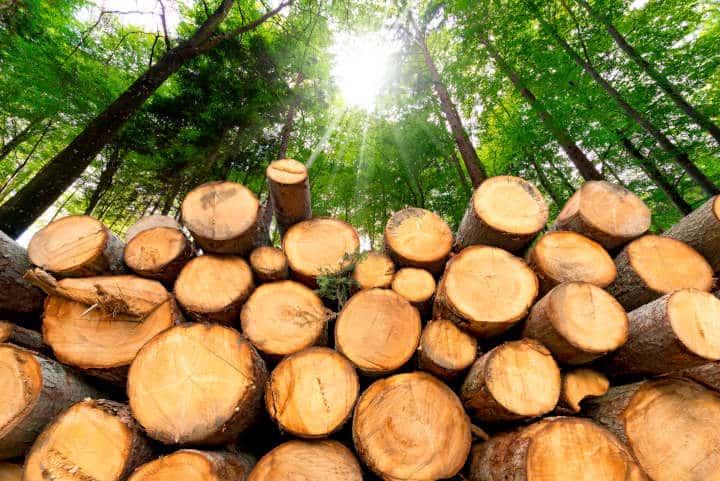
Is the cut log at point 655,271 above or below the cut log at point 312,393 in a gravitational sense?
above

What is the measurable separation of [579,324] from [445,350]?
0.63 m

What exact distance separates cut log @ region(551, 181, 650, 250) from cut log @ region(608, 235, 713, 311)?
0.26ft

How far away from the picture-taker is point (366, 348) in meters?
1.47

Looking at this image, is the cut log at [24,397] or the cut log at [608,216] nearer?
the cut log at [24,397]

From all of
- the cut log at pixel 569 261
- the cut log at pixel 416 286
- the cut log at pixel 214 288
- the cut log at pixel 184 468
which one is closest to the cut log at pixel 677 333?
the cut log at pixel 569 261

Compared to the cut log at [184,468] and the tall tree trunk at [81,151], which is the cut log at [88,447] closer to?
the cut log at [184,468]

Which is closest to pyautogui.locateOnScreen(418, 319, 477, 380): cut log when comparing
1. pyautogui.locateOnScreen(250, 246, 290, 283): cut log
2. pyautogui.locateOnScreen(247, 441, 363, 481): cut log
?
pyautogui.locateOnScreen(247, 441, 363, 481): cut log

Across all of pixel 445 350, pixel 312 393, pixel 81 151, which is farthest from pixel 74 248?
pixel 81 151

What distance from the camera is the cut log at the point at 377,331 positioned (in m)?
1.45

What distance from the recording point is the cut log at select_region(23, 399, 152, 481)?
117 centimetres

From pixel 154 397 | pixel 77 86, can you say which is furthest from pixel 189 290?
pixel 77 86

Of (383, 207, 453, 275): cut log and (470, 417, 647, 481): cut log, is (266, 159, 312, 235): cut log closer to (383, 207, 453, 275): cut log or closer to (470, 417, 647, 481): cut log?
(383, 207, 453, 275): cut log

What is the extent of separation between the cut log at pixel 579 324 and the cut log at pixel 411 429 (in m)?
0.56

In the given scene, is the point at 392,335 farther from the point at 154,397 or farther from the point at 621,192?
the point at 621,192
